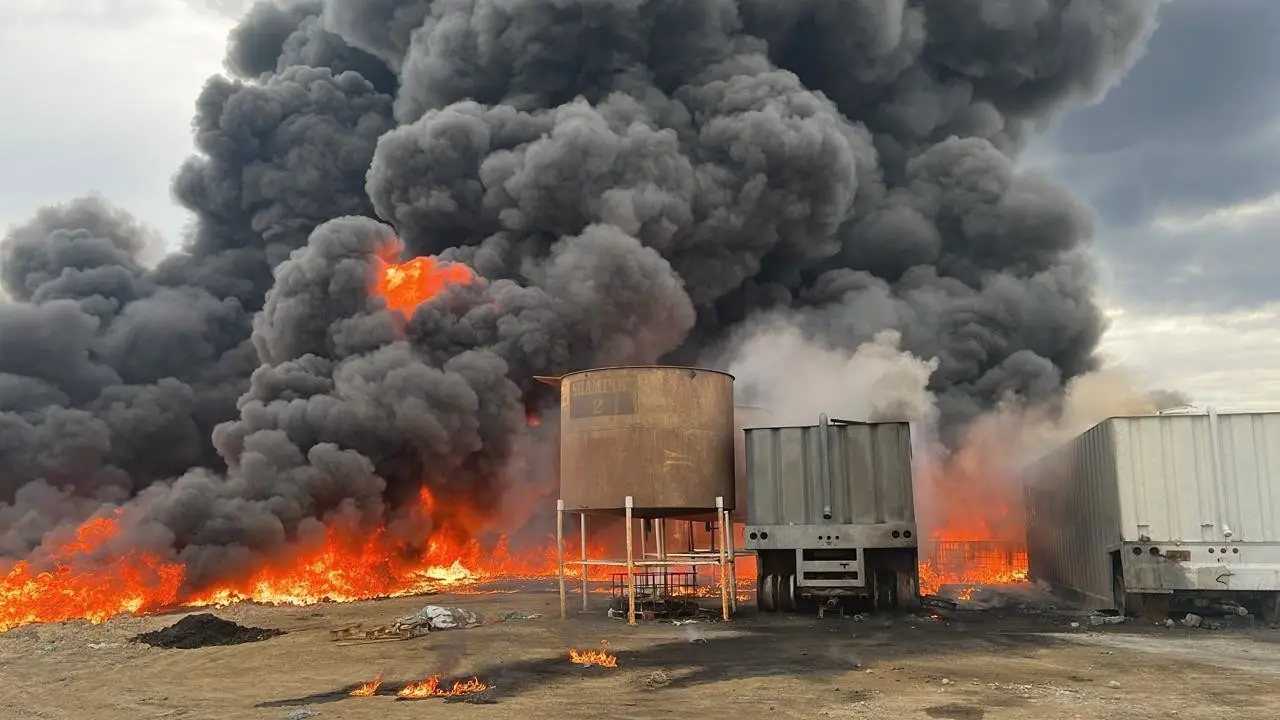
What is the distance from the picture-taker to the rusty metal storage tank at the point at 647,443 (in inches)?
770

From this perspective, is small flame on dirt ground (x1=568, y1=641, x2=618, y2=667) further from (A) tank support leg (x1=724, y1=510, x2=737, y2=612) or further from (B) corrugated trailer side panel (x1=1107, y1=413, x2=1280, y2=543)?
(B) corrugated trailer side panel (x1=1107, y1=413, x2=1280, y2=543)

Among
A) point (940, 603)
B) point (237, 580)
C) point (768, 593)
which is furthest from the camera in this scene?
point (237, 580)

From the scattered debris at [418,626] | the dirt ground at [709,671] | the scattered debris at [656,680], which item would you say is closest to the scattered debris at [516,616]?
the scattered debris at [418,626]

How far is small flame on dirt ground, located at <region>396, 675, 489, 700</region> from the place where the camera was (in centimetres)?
1170

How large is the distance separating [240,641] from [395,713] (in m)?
9.37

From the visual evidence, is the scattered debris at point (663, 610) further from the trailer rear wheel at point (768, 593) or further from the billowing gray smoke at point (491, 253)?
Answer: the billowing gray smoke at point (491, 253)

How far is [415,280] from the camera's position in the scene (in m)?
41.4

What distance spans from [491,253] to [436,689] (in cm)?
3161

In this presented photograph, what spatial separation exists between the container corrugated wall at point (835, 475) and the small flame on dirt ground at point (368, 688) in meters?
9.48

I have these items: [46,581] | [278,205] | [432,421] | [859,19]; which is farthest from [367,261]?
[859,19]

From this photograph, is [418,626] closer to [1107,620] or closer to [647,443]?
[647,443]

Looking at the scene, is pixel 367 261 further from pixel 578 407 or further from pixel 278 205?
pixel 578 407

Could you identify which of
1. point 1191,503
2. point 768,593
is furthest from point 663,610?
point 1191,503

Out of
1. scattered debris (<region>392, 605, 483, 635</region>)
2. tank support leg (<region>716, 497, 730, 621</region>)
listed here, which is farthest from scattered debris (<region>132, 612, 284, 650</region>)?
tank support leg (<region>716, 497, 730, 621</region>)
